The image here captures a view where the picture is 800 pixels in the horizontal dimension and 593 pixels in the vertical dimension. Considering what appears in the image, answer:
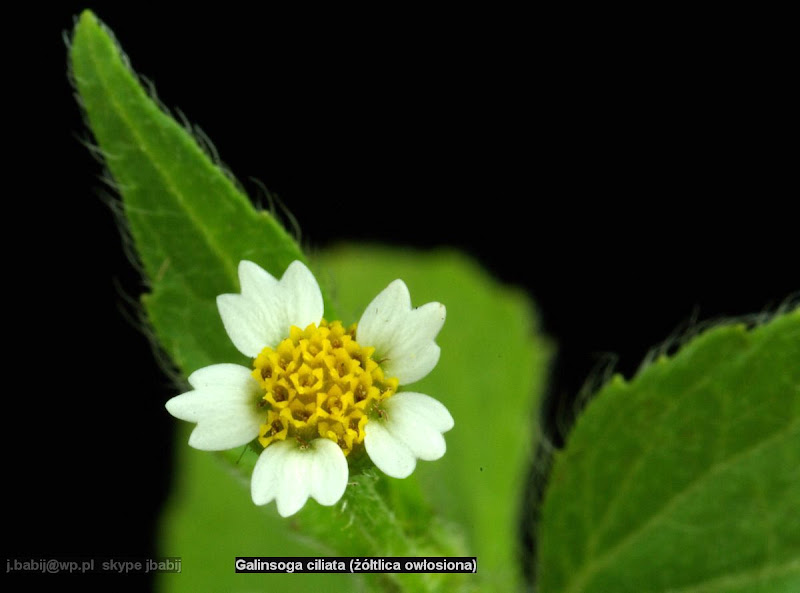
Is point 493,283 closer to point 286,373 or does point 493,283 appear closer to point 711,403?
point 711,403

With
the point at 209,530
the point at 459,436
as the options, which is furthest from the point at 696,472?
the point at 209,530

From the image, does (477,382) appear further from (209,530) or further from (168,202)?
(168,202)

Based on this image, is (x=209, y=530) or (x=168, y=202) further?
(x=209, y=530)

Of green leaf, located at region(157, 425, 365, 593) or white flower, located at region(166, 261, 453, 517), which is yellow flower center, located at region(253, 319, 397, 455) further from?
green leaf, located at region(157, 425, 365, 593)

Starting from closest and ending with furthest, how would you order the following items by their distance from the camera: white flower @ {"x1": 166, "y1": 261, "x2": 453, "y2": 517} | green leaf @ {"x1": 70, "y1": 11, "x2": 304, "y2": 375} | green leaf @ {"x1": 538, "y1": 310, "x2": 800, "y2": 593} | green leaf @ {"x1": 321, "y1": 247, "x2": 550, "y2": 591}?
white flower @ {"x1": 166, "y1": 261, "x2": 453, "y2": 517}, green leaf @ {"x1": 70, "y1": 11, "x2": 304, "y2": 375}, green leaf @ {"x1": 538, "y1": 310, "x2": 800, "y2": 593}, green leaf @ {"x1": 321, "y1": 247, "x2": 550, "y2": 591}

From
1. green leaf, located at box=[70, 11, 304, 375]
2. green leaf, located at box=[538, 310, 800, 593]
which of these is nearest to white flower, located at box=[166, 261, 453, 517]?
green leaf, located at box=[70, 11, 304, 375]

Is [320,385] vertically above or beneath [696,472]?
above

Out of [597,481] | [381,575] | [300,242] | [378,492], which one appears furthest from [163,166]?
[597,481]
